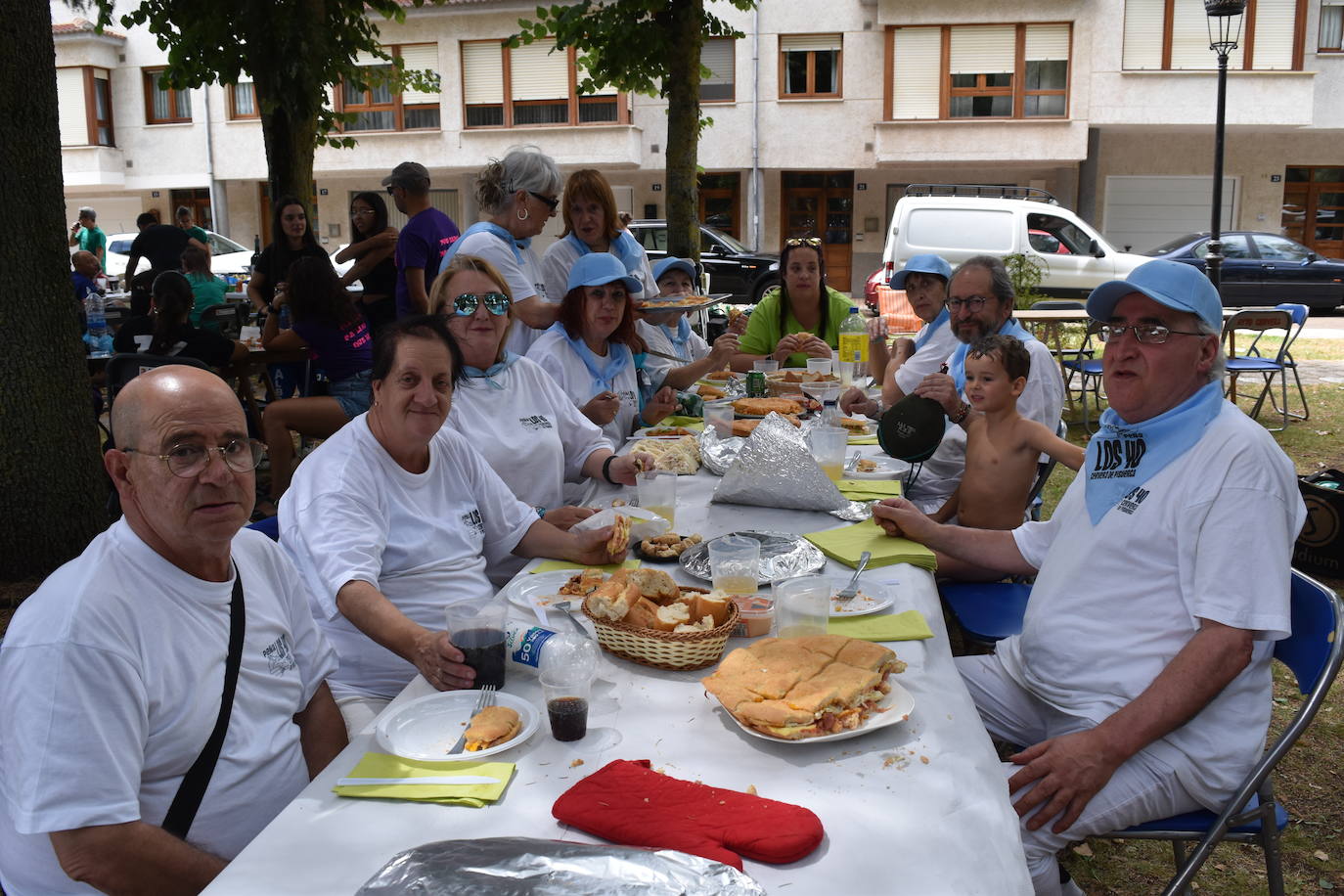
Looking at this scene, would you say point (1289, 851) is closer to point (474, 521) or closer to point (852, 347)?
point (474, 521)

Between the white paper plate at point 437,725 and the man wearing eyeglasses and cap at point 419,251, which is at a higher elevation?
the man wearing eyeglasses and cap at point 419,251

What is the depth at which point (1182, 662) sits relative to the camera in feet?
7.27

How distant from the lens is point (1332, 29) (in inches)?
911

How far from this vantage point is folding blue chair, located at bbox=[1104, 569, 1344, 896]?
2.19 m

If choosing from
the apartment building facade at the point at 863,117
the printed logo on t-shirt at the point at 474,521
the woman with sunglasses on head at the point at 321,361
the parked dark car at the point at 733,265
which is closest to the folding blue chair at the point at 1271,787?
the printed logo on t-shirt at the point at 474,521

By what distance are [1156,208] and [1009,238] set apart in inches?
415

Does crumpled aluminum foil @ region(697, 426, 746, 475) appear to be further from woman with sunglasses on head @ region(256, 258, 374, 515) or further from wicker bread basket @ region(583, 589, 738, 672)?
woman with sunglasses on head @ region(256, 258, 374, 515)

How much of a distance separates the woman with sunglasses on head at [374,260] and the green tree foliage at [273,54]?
972mm

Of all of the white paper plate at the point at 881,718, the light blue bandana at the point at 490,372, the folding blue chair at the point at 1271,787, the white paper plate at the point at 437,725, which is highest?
the light blue bandana at the point at 490,372

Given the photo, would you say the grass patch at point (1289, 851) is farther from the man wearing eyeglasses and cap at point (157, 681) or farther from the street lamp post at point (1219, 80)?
the street lamp post at point (1219, 80)

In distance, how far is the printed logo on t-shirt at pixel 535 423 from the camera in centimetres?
372

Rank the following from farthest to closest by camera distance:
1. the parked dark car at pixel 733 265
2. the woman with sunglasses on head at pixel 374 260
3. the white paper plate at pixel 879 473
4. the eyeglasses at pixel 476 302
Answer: the parked dark car at pixel 733 265
the woman with sunglasses on head at pixel 374 260
the white paper plate at pixel 879 473
the eyeglasses at pixel 476 302

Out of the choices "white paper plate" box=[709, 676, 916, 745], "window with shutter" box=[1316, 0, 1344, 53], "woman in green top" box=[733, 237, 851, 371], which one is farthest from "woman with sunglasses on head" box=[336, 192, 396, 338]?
"window with shutter" box=[1316, 0, 1344, 53]

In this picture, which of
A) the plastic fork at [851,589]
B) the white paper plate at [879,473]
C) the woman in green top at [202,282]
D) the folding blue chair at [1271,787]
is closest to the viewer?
the folding blue chair at [1271,787]
